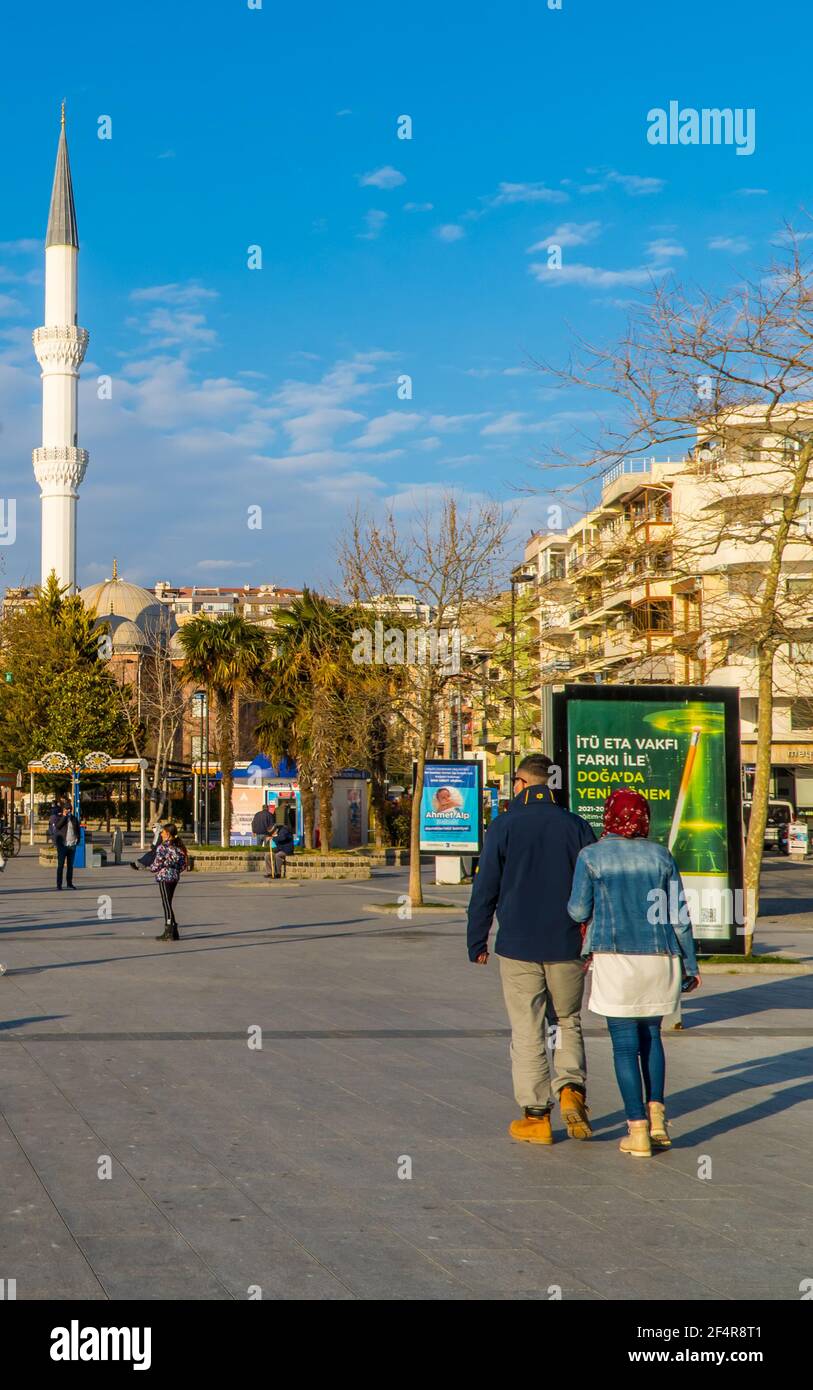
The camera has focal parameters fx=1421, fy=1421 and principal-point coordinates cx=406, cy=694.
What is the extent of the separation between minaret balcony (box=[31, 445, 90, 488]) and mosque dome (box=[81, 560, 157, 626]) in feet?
54.3

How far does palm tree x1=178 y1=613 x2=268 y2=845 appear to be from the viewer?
39.7 meters

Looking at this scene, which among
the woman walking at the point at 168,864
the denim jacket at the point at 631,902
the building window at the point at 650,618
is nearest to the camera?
the denim jacket at the point at 631,902

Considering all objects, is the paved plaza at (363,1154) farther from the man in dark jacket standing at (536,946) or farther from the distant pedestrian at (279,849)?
the distant pedestrian at (279,849)

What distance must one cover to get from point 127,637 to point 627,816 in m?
87.6

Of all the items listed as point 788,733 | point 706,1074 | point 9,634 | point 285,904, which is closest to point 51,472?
point 9,634

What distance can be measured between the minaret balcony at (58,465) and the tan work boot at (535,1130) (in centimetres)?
7745

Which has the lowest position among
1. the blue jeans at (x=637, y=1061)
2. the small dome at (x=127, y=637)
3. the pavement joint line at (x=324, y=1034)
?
the pavement joint line at (x=324, y=1034)

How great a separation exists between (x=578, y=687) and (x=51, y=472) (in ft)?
233

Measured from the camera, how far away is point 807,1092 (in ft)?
27.0

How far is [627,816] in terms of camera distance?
672cm

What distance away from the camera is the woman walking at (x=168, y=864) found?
16516 mm

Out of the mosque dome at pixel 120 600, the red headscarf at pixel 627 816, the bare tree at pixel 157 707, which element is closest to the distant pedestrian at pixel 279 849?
the bare tree at pixel 157 707

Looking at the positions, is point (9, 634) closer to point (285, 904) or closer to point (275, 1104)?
point (285, 904)

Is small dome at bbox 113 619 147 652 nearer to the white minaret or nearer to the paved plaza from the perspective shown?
the white minaret
